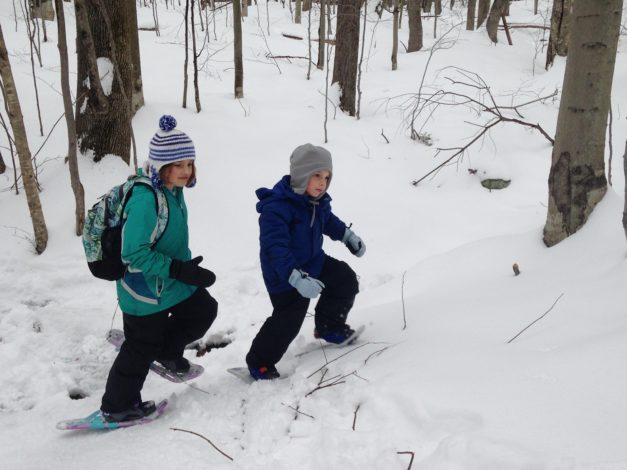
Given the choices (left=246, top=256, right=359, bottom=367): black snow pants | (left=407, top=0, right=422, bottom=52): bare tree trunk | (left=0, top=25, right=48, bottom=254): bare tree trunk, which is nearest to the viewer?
(left=246, top=256, right=359, bottom=367): black snow pants

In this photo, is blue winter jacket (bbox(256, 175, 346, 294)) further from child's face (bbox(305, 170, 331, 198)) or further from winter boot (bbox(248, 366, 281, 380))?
winter boot (bbox(248, 366, 281, 380))

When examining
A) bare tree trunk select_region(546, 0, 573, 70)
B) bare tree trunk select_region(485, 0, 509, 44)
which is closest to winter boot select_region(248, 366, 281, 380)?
bare tree trunk select_region(546, 0, 573, 70)

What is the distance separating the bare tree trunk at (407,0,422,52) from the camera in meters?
11.8

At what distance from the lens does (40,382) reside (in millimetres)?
2900

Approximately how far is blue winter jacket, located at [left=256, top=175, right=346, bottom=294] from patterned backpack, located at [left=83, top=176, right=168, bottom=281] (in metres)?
0.58

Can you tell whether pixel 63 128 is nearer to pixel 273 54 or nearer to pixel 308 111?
pixel 308 111

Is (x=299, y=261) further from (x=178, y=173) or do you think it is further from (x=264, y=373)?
(x=178, y=173)

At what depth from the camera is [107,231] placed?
2.24m

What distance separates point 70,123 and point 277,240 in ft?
9.61

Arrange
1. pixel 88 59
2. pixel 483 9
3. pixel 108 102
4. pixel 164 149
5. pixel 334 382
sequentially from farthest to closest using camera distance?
pixel 483 9
pixel 108 102
pixel 88 59
pixel 334 382
pixel 164 149

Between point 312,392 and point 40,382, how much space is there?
1.75 metres

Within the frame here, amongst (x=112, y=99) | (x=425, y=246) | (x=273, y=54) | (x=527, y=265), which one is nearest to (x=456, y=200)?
(x=425, y=246)

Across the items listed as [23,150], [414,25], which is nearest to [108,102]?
[23,150]

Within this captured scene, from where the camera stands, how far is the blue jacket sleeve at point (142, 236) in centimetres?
218
